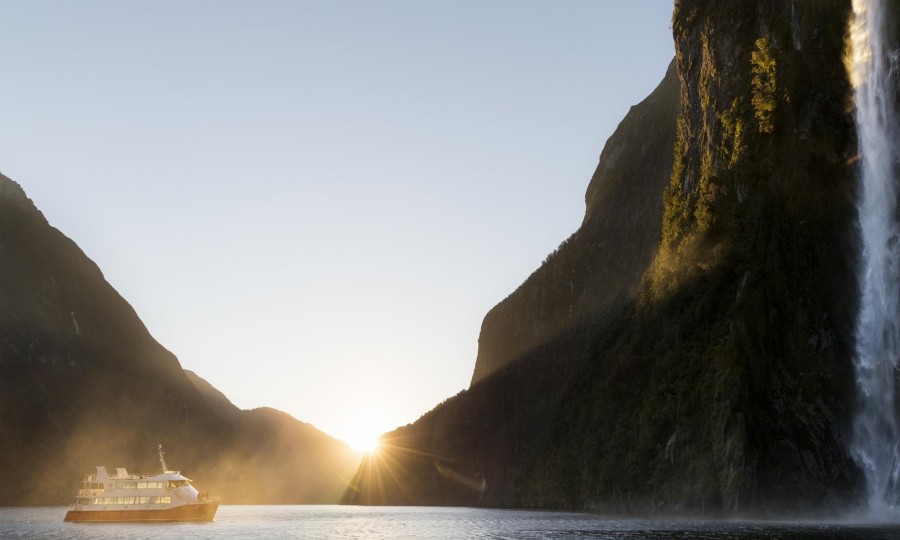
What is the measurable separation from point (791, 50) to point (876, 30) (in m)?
10.5

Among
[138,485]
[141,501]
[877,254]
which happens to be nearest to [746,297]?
[877,254]

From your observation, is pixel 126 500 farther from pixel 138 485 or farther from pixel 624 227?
pixel 624 227

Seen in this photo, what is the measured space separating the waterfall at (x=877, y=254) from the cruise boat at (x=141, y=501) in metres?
79.2

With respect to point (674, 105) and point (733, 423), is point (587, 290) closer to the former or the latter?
point (674, 105)

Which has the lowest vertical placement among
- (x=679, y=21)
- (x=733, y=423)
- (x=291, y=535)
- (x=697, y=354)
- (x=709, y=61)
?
A: (x=291, y=535)

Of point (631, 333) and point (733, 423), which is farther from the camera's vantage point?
point (631, 333)

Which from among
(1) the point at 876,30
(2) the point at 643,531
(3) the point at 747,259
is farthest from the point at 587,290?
(2) the point at 643,531

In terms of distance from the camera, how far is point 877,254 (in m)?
89.0

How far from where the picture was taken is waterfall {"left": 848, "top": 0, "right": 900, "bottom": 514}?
83.9 m

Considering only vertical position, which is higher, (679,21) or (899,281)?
(679,21)

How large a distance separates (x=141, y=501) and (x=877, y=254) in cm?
9200

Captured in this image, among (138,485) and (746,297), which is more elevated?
(746,297)

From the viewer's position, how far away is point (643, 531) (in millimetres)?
76000

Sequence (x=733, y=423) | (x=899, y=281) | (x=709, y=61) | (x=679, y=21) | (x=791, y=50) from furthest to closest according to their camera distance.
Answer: (x=679, y=21) → (x=709, y=61) → (x=791, y=50) → (x=733, y=423) → (x=899, y=281)
